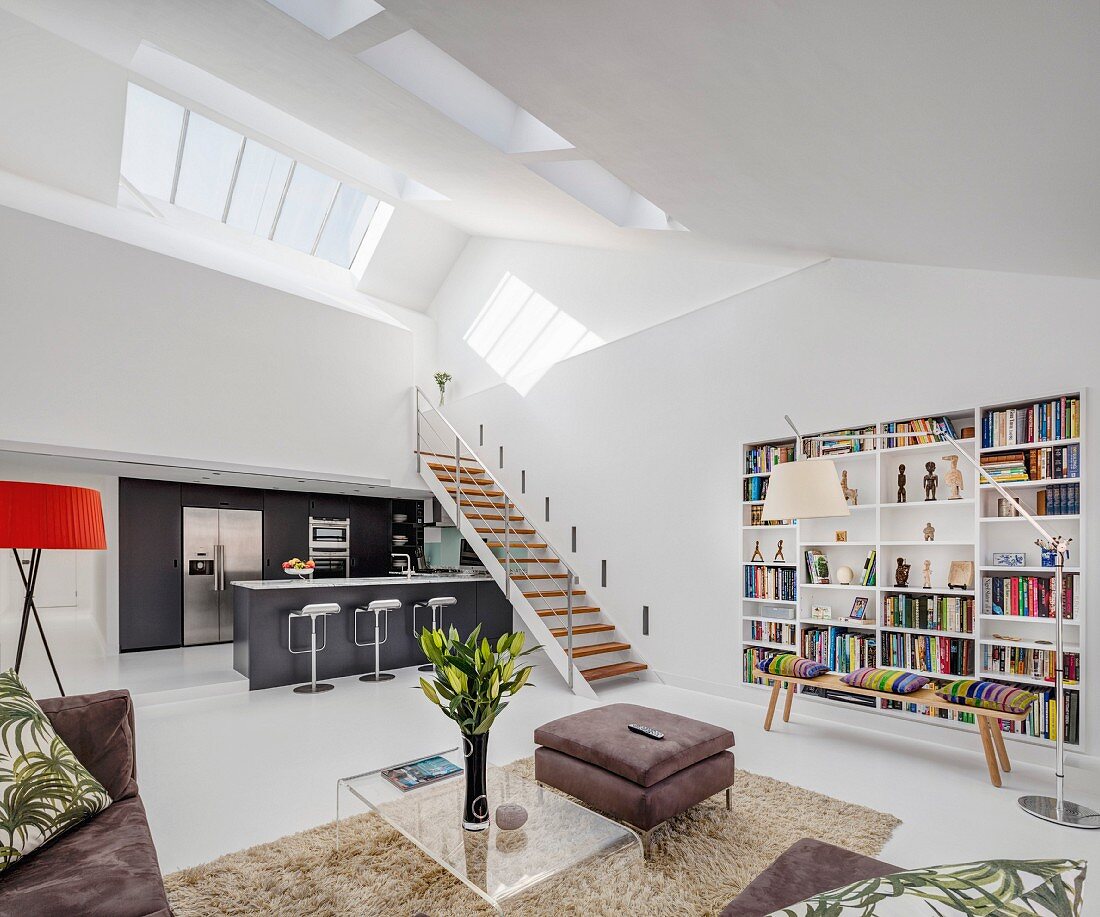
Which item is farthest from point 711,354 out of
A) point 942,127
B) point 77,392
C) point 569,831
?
point 77,392

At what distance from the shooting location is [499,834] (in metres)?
2.66

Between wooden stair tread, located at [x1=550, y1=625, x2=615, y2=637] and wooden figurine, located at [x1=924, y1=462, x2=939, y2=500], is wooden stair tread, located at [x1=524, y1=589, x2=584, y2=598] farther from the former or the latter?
wooden figurine, located at [x1=924, y1=462, x2=939, y2=500]

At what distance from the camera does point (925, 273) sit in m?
4.95

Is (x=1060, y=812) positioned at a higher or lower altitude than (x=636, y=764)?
lower

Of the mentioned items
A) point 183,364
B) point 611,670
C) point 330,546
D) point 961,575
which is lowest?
point 611,670

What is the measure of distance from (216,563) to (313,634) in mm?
3383

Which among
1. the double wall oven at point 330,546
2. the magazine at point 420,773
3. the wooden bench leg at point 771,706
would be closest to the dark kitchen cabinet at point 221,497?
the double wall oven at point 330,546

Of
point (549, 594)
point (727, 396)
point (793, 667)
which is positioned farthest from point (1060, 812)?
point (549, 594)

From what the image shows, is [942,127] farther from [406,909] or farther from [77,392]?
[77,392]

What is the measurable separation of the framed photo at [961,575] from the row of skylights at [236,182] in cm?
887

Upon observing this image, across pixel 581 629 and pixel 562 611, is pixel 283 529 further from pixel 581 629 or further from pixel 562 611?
pixel 581 629

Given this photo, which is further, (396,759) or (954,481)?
(954,481)

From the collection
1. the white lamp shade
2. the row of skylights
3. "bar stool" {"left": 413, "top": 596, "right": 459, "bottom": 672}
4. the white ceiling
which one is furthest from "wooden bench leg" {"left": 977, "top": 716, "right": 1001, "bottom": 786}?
the row of skylights

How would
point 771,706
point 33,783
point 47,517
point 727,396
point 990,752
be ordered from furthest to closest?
point 727,396 < point 771,706 < point 990,752 < point 47,517 < point 33,783
